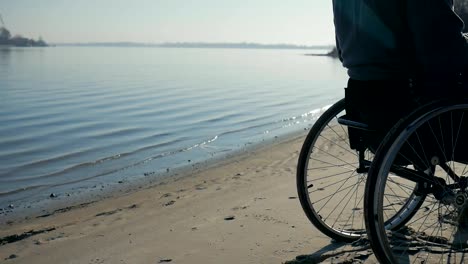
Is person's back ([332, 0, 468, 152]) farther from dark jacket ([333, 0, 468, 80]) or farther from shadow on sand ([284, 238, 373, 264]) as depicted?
shadow on sand ([284, 238, 373, 264])

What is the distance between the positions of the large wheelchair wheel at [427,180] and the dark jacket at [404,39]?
0.23 m

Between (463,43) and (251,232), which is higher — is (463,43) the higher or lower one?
the higher one

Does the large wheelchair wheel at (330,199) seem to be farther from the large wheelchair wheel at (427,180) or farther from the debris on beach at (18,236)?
the debris on beach at (18,236)

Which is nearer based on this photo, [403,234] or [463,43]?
[463,43]

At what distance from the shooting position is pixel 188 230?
3941mm

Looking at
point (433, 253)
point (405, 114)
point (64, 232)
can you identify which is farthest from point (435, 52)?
point (64, 232)

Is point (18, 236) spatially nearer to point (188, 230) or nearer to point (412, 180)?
point (188, 230)

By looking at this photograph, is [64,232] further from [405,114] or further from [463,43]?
[463,43]

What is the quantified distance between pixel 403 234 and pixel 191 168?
5.31 meters

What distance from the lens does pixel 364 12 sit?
2.59 meters

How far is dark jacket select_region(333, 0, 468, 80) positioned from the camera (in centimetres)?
241

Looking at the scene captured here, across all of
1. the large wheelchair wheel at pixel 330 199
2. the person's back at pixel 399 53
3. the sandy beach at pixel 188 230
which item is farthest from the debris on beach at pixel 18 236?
the person's back at pixel 399 53

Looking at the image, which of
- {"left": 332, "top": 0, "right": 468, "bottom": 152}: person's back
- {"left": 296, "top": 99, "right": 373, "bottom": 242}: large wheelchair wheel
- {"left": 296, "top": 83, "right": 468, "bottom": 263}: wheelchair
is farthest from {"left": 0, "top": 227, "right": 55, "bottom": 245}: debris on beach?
{"left": 332, "top": 0, "right": 468, "bottom": 152}: person's back

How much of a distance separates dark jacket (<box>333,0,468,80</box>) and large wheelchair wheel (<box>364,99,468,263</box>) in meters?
0.23
